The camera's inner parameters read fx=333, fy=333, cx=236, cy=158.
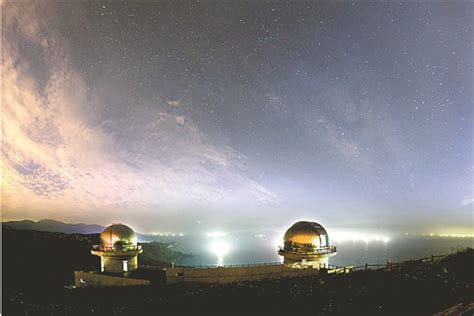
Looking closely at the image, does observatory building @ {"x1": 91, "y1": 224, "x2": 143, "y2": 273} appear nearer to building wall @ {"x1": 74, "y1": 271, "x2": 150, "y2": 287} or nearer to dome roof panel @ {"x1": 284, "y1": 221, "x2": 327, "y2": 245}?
building wall @ {"x1": 74, "y1": 271, "x2": 150, "y2": 287}

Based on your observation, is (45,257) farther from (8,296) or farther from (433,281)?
(433,281)

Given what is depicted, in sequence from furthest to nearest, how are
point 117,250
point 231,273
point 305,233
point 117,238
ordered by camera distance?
1. point 117,238
2. point 117,250
3. point 305,233
4. point 231,273

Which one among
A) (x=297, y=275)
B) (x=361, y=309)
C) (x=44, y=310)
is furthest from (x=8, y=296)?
(x=361, y=309)

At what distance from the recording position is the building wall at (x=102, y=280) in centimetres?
2540

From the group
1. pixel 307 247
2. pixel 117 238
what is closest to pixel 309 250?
pixel 307 247

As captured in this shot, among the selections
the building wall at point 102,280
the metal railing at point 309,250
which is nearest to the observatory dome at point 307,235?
the metal railing at point 309,250

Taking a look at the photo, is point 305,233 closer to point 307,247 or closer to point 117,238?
point 307,247

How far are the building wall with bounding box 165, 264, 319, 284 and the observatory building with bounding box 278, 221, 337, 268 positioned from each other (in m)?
1.88

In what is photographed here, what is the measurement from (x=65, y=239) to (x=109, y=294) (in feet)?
124

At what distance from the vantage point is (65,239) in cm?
5503

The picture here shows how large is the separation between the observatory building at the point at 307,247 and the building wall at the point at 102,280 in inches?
468

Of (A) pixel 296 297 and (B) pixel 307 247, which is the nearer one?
(A) pixel 296 297

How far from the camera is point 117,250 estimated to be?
30500mm

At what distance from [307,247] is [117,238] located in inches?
680
